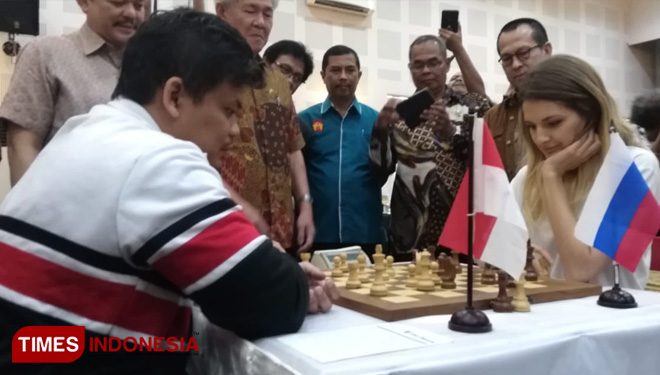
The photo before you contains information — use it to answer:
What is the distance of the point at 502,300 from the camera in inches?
50.5

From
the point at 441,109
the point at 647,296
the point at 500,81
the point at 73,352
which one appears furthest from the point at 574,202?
the point at 500,81

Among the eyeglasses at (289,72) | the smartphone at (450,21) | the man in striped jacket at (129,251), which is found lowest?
the man in striped jacket at (129,251)

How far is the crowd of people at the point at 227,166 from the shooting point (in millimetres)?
959

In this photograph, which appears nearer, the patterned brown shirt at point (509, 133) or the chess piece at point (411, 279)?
the chess piece at point (411, 279)

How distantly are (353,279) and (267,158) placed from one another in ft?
2.99

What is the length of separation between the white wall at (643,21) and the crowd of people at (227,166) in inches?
208

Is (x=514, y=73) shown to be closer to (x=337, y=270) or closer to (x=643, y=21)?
(x=337, y=270)

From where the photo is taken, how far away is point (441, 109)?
2.85 m

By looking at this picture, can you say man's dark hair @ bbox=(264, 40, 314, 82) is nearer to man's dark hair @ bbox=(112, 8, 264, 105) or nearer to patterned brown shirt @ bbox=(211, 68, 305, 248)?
patterned brown shirt @ bbox=(211, 68, 305, 248)

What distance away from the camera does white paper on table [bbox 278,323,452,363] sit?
93cm

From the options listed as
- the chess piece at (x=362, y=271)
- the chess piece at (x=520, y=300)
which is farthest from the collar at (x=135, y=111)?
the chess piece at (x=520, y=300)

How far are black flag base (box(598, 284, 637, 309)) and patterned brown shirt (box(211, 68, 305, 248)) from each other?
134cm

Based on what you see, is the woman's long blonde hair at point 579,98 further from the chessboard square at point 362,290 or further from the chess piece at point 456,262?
the chessboard square at point 362,290

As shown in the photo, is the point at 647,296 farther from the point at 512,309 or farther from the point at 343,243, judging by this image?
the point at 343,243
